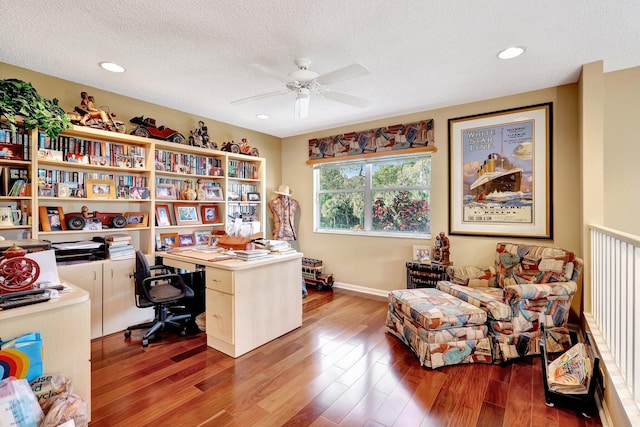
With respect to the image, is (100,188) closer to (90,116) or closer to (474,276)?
(90,116)

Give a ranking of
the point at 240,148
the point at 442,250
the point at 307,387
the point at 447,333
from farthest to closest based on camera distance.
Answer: the point at 240,148 < the point at 442,250 < the point at 447,333 < the point at 307,387

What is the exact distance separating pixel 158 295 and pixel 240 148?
2.29 m

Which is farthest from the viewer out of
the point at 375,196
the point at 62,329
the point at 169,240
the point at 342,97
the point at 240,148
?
the point at 375,196

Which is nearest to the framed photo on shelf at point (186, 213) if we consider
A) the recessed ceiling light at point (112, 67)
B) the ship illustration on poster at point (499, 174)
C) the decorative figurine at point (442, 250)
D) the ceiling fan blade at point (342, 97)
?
the recessed ceiling light at point (112, 67)

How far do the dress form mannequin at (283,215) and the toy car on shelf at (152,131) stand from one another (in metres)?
1.67

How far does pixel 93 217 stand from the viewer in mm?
3025

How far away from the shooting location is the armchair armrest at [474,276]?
310 cm

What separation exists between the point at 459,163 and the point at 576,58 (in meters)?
1.38

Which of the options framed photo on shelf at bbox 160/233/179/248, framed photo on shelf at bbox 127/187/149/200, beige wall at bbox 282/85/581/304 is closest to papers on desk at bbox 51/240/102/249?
framed photo on shelf at bbox 127/187/149/200

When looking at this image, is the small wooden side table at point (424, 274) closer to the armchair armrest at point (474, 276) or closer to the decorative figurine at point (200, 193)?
the armchair armrest at point (474, 276)

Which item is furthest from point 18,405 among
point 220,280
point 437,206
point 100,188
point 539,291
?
point 437,206

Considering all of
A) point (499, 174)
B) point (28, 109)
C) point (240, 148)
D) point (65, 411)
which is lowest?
point (65, 411)

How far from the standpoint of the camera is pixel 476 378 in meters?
2.19

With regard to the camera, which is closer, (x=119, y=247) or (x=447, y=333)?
(x=447, y=333)
